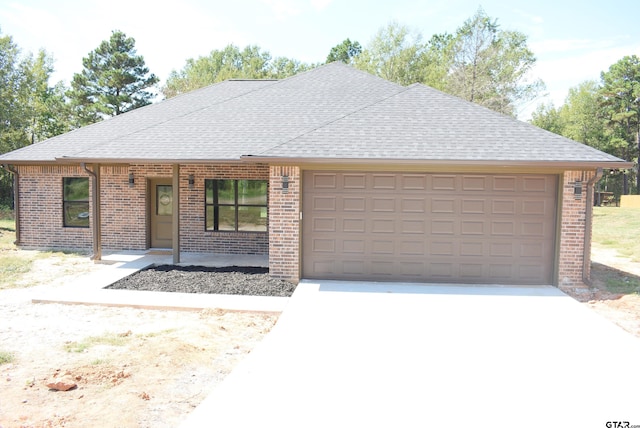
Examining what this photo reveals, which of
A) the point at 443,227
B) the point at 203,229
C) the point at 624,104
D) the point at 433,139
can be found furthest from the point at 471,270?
the point at 624,104

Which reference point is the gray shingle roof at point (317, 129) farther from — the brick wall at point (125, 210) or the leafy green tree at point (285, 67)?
the leafy green tree at point (285, 67)

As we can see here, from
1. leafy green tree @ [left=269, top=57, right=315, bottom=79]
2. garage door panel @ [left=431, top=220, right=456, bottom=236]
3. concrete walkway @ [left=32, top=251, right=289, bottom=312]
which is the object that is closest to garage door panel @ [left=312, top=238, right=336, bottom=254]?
concrete walkway @ [left=32, top=251, right=289, bottom=312]

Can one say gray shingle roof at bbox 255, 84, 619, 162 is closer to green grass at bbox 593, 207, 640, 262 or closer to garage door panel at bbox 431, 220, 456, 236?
garage door panel at bbox 431, 220, 456, 236

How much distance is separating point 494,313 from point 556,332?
1.03m

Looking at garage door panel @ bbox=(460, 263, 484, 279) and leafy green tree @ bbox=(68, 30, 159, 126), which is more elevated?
leafy green tree @ bbox=(68, 30, 159, 126)

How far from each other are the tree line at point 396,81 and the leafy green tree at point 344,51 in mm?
4454

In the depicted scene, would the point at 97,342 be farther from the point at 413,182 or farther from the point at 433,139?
the point at 433,139

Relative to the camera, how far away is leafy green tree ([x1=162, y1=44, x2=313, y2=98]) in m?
43.2

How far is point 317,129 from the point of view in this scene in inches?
375

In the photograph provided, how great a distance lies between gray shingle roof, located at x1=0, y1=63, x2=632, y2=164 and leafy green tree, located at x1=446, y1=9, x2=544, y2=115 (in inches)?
643

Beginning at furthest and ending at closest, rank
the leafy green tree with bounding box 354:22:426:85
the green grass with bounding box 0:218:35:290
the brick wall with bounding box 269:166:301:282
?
the leafy green tree with bounding box 354:22:426:85 → the green grass with bounding box 0:218:35:290 → the brick wall with bounding box 269:166:301:282

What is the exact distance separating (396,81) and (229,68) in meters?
19.3

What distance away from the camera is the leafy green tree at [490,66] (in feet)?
94.2

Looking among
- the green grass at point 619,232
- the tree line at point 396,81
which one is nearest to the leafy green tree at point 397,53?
the tree line at point 396,81
